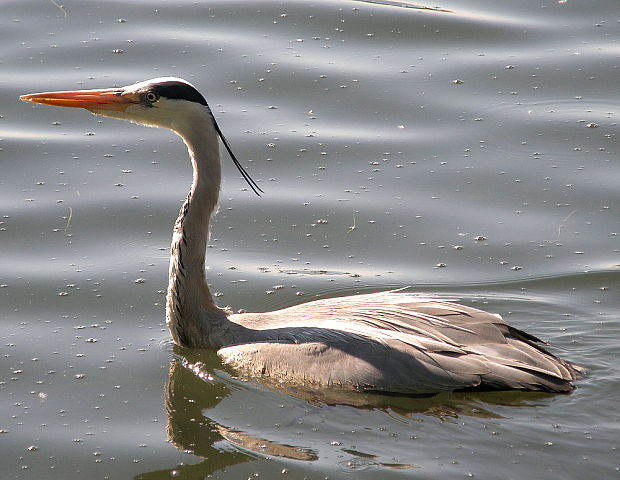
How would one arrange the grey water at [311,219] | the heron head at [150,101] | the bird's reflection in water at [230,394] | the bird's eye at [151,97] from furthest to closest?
the bird's eye at [151,97] → the heron head at [150,101] → the grey water at [311,219] → the bird's reflection in water at [230,394]

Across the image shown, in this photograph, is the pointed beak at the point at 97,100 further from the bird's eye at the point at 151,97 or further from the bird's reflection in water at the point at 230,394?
the bird's reflection in water at the point at 230,394

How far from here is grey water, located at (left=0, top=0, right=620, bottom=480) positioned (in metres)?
7.36

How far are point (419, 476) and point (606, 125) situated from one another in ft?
18.5

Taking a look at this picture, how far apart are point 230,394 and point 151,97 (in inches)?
85.6

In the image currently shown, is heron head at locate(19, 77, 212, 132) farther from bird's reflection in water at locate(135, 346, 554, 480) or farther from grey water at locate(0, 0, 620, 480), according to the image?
bird's reflection in water at locate(135, 346, 554, 480)

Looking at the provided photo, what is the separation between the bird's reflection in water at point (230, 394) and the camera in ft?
23.7

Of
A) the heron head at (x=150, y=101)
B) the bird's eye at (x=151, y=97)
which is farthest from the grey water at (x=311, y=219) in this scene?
the bird's eye at (x=151, y=97)

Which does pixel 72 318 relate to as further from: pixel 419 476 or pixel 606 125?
pixel 606 125

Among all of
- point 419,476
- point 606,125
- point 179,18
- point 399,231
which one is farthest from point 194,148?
point 179,18

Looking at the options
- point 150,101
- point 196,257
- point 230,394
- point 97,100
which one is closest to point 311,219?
point 196,257

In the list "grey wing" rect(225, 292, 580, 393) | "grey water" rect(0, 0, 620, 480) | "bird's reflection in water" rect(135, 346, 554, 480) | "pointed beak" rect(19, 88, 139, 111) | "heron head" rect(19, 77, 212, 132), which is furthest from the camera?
"pointed beak" rect(19, 88, 139, 111)

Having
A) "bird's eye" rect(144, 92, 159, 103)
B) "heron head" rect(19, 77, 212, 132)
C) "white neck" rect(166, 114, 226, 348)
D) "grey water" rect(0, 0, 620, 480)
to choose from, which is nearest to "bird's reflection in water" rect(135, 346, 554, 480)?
"grey water" rect(0, 0, 620, 480)

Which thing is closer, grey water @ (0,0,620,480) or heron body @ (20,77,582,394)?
grey water @ (0,0,620,480)

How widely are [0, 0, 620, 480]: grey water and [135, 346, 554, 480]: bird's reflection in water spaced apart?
2 centimetres
